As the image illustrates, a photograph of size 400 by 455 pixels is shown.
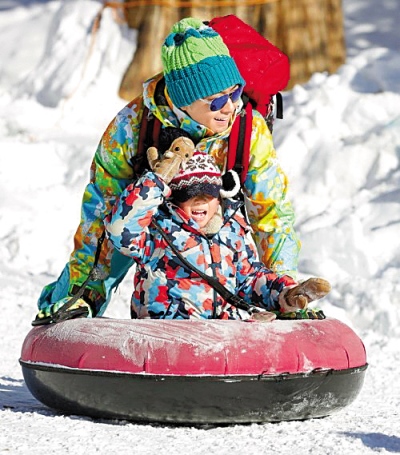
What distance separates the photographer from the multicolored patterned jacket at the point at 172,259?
12.1 ft

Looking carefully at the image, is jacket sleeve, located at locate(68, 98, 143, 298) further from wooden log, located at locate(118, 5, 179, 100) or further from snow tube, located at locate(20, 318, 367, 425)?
wooden log, located at locate(118, 5, 179, 100)

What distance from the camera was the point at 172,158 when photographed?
3729mm

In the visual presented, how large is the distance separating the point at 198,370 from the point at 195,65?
112 centimetres

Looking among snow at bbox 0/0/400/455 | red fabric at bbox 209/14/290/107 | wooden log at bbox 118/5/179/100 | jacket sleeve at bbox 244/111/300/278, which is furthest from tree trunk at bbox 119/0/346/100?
jacket sleeve at bbox 244/111/300/278

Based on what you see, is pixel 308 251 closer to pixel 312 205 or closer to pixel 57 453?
pixel 312 205

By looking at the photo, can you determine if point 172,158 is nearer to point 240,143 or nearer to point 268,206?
point 240,143

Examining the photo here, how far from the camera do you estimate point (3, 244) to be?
706 cm

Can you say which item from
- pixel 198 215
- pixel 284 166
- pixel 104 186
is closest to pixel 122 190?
pixel 104 186

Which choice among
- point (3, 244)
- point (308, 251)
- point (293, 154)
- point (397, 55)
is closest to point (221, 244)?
point (308, 251)

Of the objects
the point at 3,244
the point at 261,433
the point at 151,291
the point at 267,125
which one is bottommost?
the point at 3,244

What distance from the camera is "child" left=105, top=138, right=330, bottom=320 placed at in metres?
3.71

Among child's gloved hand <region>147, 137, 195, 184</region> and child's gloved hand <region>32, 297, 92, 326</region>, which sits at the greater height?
child's gloved hand <region>147, 137, 195, 184</region>

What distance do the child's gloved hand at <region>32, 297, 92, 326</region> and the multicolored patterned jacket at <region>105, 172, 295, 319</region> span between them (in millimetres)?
202

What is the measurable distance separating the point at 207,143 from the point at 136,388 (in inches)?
40.0
